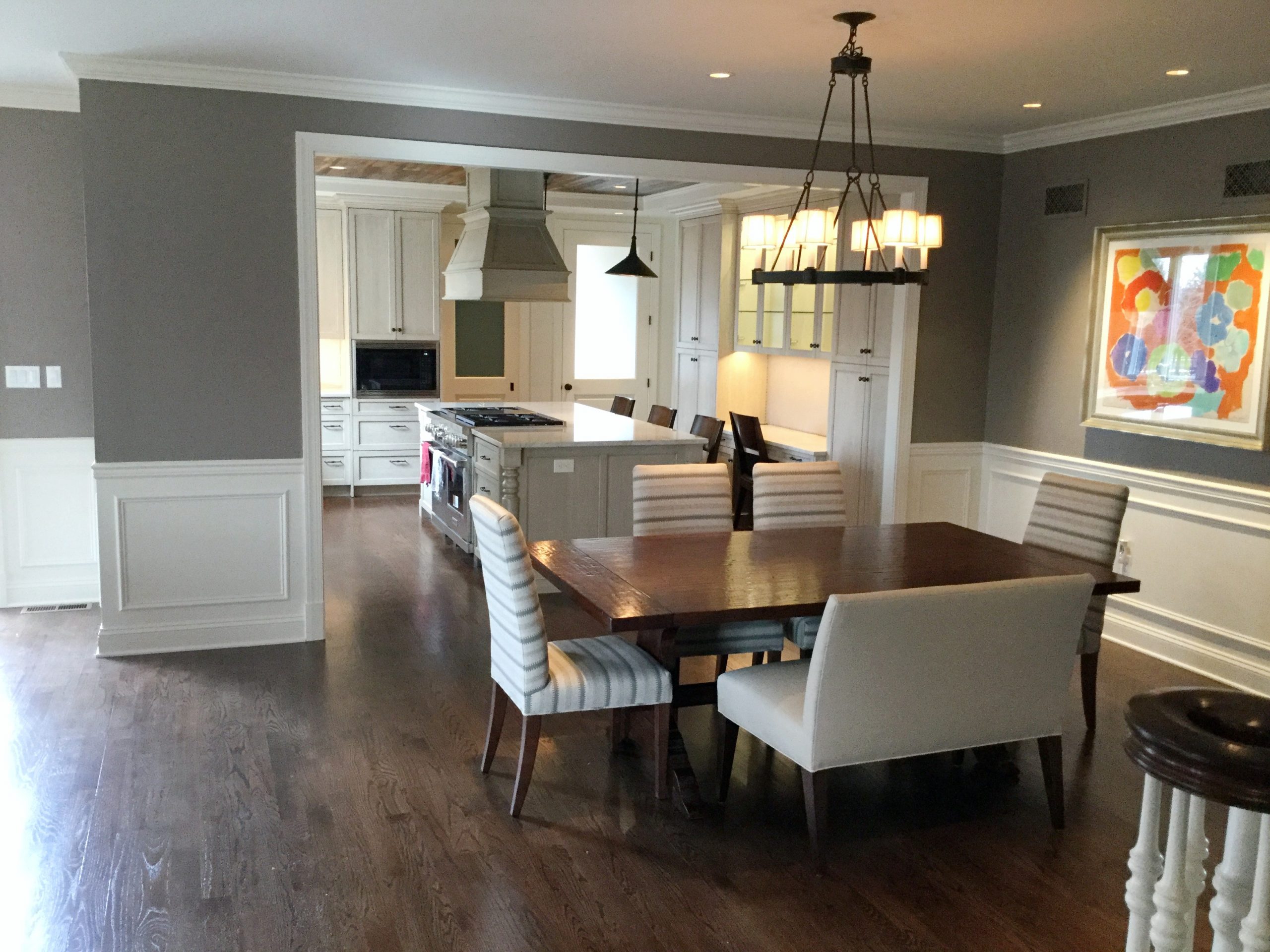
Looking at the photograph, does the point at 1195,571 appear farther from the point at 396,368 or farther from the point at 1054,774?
the point at 396,368

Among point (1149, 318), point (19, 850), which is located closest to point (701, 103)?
point (1149, 318)

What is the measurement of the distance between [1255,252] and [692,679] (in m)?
2.97

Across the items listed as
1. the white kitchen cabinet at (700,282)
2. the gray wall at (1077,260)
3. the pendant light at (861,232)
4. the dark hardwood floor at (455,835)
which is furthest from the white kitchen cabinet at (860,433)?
the pendant light at (861,232)

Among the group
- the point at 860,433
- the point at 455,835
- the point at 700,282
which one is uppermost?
the point at 700,282

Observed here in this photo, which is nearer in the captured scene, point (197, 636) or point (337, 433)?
point (197, 636)

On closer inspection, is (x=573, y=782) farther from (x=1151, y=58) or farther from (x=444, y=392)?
(x=444, y=392)

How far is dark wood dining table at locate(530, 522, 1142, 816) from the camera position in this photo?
3092 mm

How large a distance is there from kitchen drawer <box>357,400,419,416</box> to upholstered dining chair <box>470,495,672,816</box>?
562 cm

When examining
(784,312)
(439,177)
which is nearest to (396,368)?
(439,177)

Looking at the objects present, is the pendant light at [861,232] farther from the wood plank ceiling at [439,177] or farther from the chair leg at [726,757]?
the wood plank ceiling at [439,177]

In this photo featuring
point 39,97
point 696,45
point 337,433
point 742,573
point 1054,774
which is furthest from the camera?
point 337,433

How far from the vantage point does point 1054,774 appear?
3262mm

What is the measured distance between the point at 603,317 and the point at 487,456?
402 cm

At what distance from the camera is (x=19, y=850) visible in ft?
9.82
